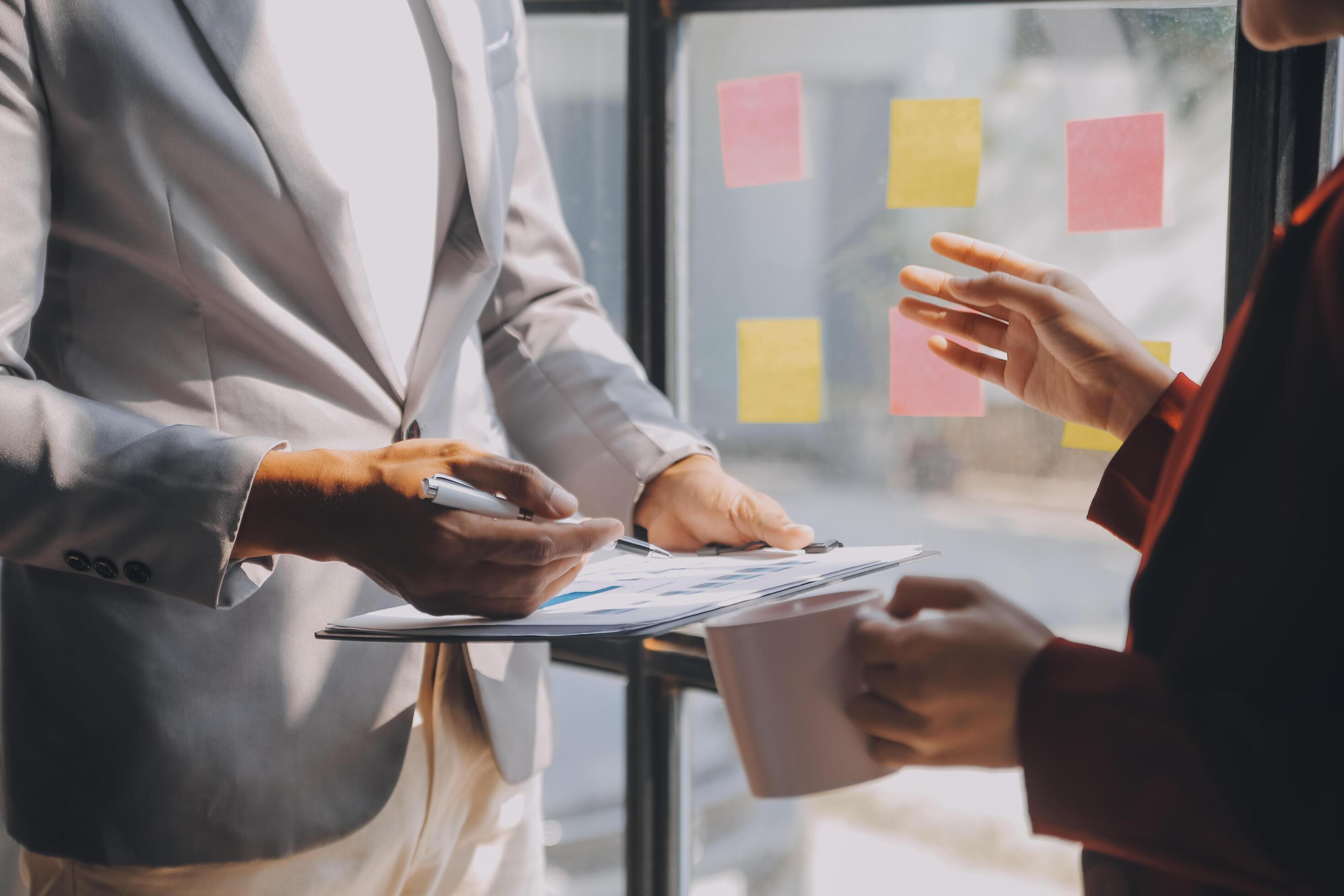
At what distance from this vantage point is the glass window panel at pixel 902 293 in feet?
4.03

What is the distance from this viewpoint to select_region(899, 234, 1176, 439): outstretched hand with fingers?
82cm

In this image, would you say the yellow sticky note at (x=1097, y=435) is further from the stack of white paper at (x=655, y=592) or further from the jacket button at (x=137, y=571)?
the jacket button at (x=137, y=571)

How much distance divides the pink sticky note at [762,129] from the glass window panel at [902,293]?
0.02 m

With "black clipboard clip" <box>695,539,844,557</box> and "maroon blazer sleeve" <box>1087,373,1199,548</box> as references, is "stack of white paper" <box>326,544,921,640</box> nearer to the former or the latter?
"black clipboard clip" <box>695,539,844,557</box>

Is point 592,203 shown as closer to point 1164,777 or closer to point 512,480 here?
point 512,480

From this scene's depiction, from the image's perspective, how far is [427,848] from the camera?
0.96 metres

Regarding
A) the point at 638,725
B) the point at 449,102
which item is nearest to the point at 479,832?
the point at 638,725

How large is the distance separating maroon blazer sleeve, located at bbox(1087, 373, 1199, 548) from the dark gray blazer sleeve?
0.66 m

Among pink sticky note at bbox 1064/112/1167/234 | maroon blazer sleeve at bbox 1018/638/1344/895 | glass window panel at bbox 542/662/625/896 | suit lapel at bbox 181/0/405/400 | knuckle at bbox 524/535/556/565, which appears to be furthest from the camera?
glass window panel at bbox 542/662/625/896

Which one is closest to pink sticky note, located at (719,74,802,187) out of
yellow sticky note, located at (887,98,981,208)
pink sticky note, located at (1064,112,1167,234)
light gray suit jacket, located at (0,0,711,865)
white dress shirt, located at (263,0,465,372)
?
yellow sticky note, located at (887,98,981,208)

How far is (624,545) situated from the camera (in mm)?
876

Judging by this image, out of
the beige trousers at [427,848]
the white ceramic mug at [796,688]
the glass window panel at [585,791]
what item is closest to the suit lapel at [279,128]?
the beige trousers at [427,848]

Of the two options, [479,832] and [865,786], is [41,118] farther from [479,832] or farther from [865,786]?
[865,786]

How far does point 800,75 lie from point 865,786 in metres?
1.09
